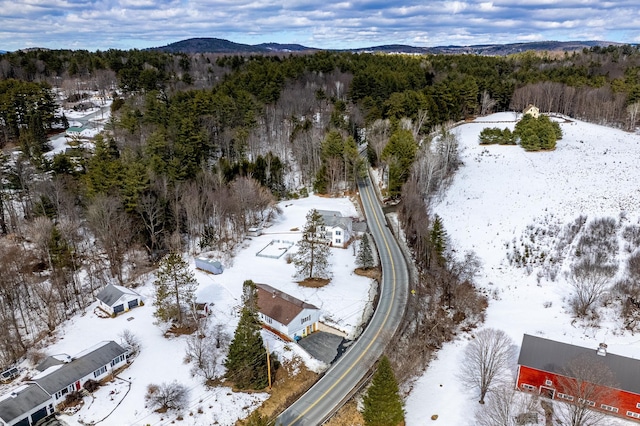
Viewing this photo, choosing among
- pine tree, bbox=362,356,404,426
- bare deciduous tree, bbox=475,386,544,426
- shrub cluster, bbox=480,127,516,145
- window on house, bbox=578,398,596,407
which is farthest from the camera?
shrub cluster, bbox=480,127,516,145

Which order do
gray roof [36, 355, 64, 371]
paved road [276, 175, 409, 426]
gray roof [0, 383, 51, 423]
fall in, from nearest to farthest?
1. gray roof [0, 383, 51, 423]
2. paved road [276, 175, 409, 426]
3. gray roof [36, 355, 64, 371]

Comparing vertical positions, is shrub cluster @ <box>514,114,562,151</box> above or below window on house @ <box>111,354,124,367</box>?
above

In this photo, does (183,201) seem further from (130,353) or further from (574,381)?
(574,381)

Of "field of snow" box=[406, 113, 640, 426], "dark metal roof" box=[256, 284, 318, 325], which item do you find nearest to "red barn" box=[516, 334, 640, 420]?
"field of snow" box=[406, 113, 640, 426]

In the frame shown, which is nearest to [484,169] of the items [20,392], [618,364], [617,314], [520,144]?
[520,144]

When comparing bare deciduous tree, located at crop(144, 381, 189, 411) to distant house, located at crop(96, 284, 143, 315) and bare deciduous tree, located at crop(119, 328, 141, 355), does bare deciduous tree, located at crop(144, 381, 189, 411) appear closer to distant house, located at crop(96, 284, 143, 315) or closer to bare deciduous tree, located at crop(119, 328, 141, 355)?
bare deciduous tree, located at crop(119, 328, 141, 355)

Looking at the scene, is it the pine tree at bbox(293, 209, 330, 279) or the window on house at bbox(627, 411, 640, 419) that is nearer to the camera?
the window on house at bbox(627, 411, 640, 419)

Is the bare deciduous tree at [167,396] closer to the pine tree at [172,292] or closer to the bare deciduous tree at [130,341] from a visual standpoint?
the bare deciduous tree at [130,341]
